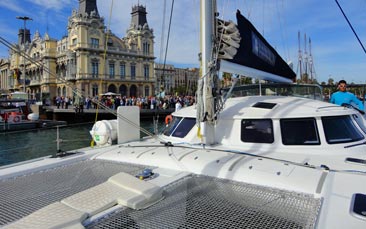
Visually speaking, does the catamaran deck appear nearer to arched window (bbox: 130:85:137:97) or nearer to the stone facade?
the stone facade

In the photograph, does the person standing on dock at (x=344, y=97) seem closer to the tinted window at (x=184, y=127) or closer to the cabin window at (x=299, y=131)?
the cabin window at (x=299, y=131)

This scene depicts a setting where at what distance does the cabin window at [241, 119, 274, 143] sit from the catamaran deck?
1.50 metres

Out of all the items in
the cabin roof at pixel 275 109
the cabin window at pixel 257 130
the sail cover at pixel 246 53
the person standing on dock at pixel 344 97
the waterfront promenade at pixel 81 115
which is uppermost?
the sail cover at pixel 246 53

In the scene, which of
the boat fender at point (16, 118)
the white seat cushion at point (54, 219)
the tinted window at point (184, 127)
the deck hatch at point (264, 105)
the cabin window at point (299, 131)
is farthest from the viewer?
the boat fender at point (16, 118)

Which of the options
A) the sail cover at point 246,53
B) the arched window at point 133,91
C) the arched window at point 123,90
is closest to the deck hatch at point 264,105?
the sail cover at point 246,53

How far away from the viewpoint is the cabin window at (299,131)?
13.0 feet

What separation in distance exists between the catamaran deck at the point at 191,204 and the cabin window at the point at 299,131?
1.58 meters

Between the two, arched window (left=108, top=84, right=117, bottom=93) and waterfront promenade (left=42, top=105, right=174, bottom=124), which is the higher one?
arched window (left=108, top=84, right=117, bottom=93)

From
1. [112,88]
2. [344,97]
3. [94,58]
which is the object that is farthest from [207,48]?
[112,88]

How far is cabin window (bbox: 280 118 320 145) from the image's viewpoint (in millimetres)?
3975

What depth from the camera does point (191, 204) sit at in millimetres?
2383

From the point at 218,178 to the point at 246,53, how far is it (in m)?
2.35

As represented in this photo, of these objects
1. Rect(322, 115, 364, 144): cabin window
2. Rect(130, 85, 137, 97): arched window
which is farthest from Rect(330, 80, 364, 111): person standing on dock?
Rect(130, 85, 137, 97): arched window

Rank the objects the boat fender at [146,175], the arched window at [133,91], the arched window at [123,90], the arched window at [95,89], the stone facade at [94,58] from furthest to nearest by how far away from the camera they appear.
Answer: the arched window at [133,91], the arched window at [123,90], the arched window at [95,89], the stone facade at [94,58], the boat fender at [146,175]
